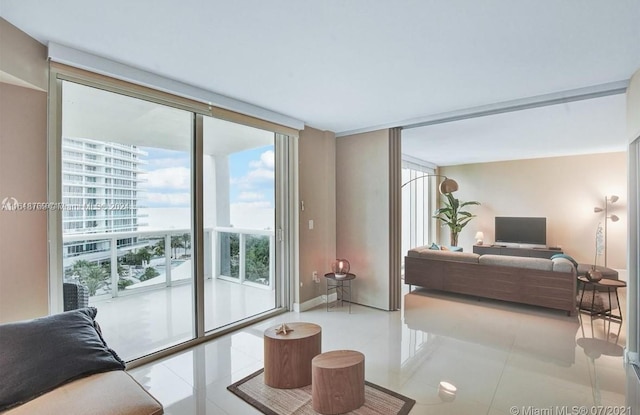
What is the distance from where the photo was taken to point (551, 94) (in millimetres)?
3051

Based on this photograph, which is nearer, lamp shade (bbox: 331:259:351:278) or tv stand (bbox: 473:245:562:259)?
lamp shade (bbox: 331:259:351:278)

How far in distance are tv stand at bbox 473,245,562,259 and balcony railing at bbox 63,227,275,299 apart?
17.4 feet

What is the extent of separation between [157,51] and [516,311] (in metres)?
4.82

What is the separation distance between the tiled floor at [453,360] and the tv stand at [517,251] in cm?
301

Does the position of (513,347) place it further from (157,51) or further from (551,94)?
(157,51)

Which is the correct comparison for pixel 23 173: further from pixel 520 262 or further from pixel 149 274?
pixel 520 262

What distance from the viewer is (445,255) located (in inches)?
186

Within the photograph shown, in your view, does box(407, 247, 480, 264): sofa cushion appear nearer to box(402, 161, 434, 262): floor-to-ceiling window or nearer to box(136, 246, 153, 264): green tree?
box(402, 161, 434, 262): floor-to-ceiling window

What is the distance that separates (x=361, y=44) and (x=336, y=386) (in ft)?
7.51

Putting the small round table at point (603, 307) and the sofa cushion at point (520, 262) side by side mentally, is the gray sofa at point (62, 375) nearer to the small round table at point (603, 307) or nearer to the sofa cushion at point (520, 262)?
the sofa cushion at point (520, 262)

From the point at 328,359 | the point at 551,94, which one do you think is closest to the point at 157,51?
the point at 328,359

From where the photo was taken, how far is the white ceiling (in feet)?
5.83

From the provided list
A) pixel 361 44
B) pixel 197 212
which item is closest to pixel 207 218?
pixel 197 212

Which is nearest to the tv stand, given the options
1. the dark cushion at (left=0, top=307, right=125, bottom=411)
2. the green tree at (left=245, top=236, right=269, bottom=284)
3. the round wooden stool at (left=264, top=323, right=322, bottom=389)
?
the green tree at (left=245, top=236, right=269, bottom=284)
